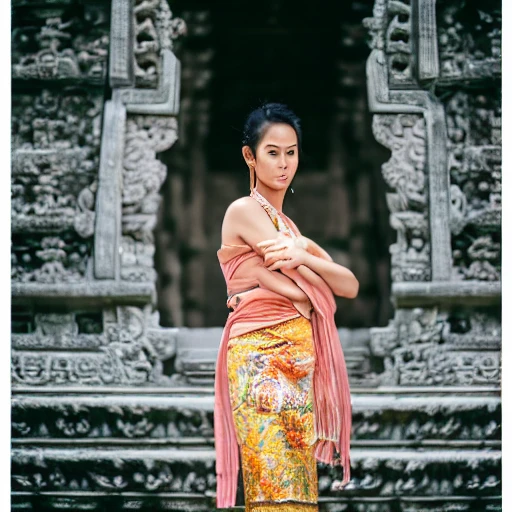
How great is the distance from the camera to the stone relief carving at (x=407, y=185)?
591 centimetres

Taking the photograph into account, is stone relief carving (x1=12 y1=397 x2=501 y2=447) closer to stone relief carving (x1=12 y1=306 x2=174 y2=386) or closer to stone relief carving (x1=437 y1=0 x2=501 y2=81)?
stone relief carving (x1=12 y1=306 x2=174 y2=386)

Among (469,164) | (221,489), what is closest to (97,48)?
(469,164)

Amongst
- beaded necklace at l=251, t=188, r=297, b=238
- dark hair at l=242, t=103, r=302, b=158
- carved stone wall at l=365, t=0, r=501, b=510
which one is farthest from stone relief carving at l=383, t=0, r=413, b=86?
beaded necklace at l=251, t=188, r=297, b=238

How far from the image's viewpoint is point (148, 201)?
5.97 meters

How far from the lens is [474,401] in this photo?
5570mm

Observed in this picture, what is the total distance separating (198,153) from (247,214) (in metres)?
3.30

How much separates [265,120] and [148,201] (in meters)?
2.25

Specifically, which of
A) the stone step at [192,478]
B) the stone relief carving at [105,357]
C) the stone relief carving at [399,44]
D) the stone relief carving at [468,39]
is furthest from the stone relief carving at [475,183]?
the stone relief carving at [105,357]

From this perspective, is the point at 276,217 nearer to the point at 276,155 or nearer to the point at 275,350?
the point at 276,155

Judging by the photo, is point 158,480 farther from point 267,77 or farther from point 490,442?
point 267,77

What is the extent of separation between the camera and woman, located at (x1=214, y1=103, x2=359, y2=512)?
11.9 ft

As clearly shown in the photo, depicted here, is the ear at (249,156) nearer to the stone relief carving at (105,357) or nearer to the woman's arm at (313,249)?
the woman's arm at (313,249)

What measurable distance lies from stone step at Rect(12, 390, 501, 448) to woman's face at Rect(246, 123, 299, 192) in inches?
82.4

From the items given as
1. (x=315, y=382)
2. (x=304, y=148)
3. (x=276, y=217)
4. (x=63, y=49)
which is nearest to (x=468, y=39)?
(x=304, y=148)
